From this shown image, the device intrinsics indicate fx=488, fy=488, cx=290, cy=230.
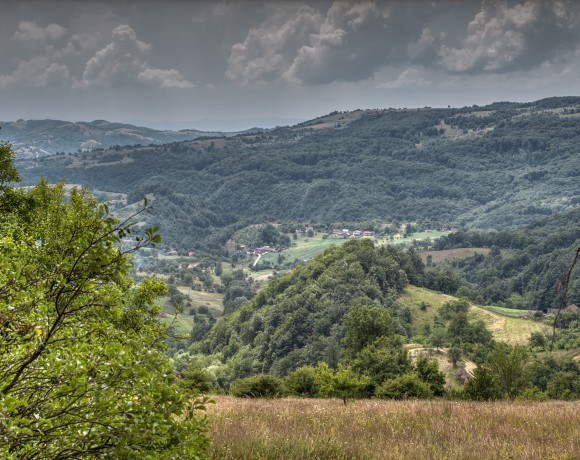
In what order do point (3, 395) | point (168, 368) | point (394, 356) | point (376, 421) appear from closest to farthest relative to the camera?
point (3, 395)
point (168, 368)
point (376, 421)
point (394, 356)

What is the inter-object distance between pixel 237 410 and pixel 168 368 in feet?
30.1

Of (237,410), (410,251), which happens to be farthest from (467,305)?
(237,410)

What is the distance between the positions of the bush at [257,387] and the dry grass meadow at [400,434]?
31.5 ft

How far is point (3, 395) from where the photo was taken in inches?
133

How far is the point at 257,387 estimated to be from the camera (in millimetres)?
21688

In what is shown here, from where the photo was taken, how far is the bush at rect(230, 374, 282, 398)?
69.8 ft

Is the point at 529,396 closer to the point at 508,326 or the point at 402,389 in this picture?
the point at 402,389

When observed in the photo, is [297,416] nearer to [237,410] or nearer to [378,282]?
[237,410]

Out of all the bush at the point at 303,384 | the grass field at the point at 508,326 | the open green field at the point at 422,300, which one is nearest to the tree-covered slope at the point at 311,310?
the open green field at the point at 422,300

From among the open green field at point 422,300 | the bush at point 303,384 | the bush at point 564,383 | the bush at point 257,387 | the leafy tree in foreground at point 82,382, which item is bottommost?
the open green field at point 422,300

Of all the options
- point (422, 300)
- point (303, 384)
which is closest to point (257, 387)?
point (303, 384)

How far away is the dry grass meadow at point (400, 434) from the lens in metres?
6.90

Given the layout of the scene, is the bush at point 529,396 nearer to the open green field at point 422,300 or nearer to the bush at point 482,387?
the bush at point 482,387

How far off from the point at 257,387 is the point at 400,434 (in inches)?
547
